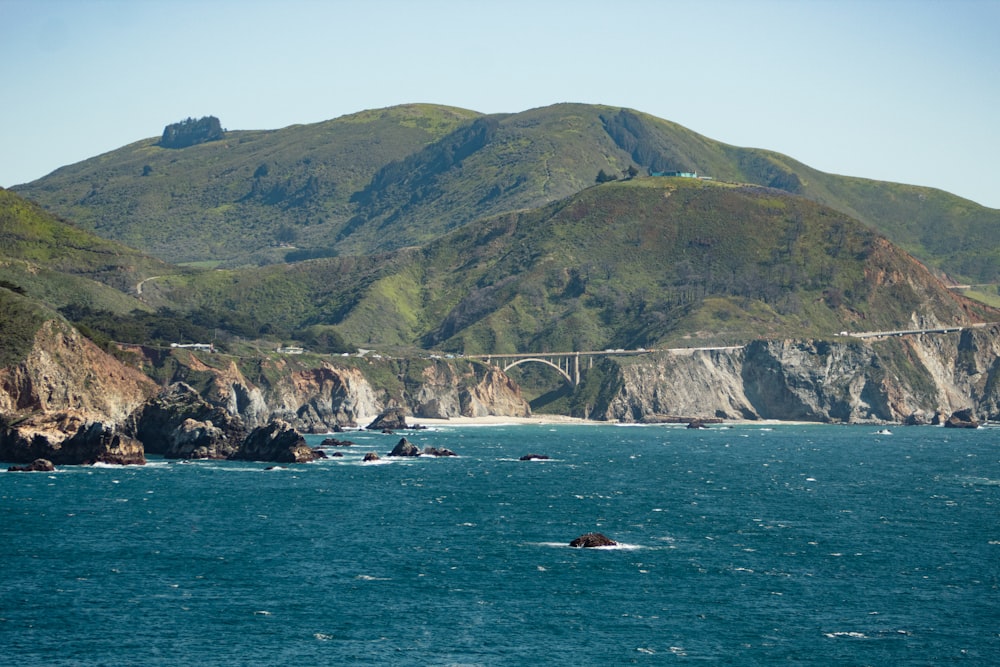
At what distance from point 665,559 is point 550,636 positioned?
25604 millimetres

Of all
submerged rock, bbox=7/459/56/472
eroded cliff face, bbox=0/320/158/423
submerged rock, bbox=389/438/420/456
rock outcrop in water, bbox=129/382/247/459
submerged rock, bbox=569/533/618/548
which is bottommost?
submerged rock, bbox=389/438/420/456

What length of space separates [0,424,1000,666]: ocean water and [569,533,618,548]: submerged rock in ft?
6.02

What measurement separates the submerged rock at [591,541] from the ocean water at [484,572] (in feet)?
6.02

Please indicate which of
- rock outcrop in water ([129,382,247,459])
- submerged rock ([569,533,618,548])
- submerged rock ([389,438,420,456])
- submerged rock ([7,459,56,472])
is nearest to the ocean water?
submerged rock ([569,533,618,548])

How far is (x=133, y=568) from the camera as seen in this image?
314 ft

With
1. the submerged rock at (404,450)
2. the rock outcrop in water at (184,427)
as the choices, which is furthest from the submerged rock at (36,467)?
the submerged rock at (404,450)

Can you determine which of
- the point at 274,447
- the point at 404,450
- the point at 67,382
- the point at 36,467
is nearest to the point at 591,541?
the point at 36,467

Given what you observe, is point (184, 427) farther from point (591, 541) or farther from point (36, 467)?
point (591, 541)

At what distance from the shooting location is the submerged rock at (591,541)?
107 m

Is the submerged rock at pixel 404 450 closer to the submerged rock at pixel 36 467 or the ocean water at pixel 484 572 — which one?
the ocean water at pixel 484 572

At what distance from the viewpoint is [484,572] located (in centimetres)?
9662

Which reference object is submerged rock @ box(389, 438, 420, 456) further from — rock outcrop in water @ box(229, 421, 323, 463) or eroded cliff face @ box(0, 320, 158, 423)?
eroded cliff face @ box(0, 320, 158, 423)

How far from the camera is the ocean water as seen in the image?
2995 inches

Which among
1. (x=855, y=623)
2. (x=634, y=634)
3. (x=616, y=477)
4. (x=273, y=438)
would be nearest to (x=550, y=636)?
(x=634, y=634)
